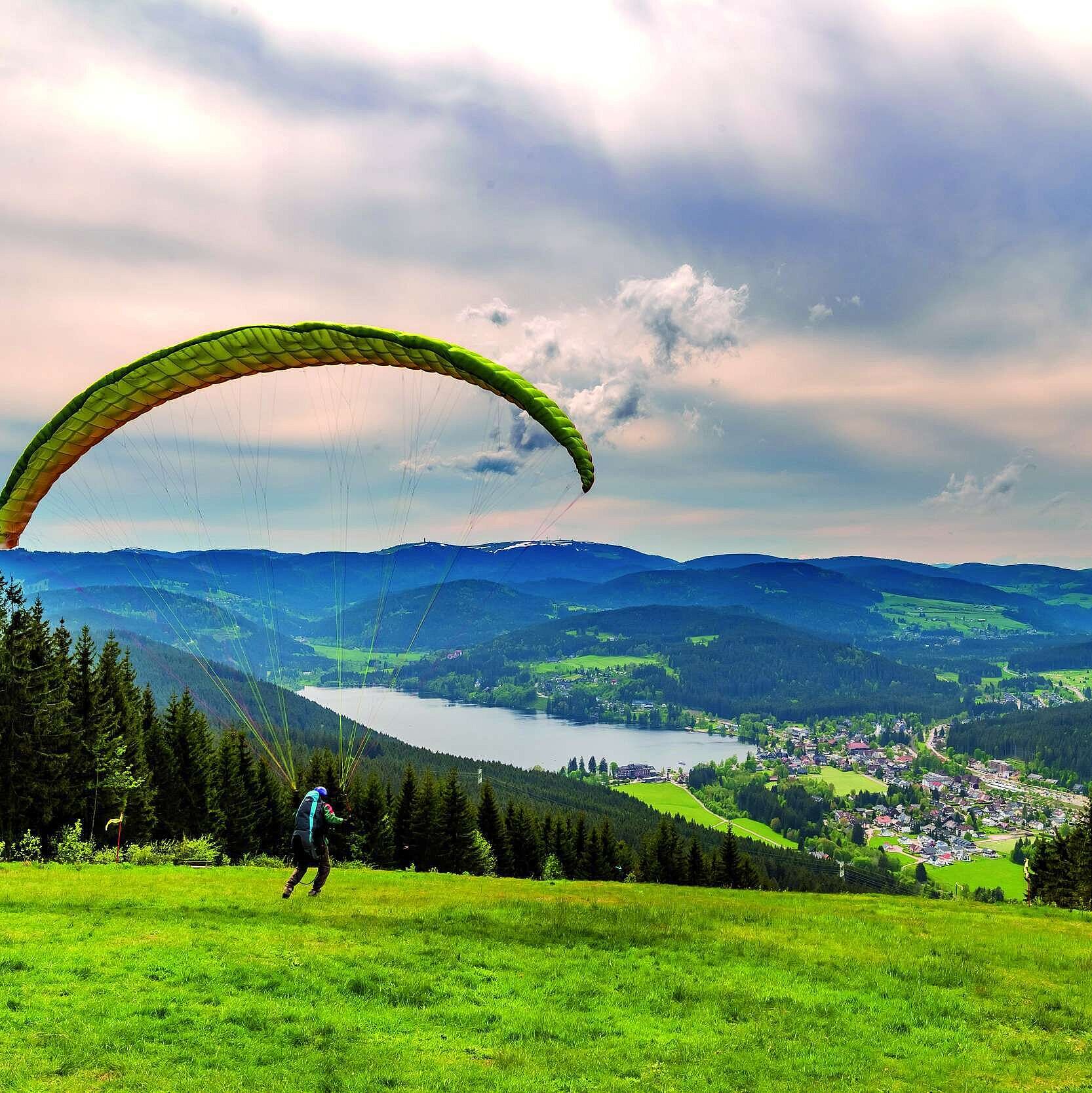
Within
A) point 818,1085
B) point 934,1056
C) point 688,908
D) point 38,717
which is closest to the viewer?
point 818,1085

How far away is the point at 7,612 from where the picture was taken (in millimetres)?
26547

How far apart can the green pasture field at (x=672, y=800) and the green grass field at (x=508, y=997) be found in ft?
413

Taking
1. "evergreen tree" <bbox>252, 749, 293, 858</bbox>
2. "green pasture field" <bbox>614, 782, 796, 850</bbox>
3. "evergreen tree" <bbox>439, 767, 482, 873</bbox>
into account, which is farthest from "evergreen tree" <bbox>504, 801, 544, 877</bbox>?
"green pasture field" <bbox>614, 782, 796, 850</bbox>

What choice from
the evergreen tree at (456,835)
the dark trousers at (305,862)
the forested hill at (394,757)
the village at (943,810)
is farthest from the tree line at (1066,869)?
the village at (943,810)

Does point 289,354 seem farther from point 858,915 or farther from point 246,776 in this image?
point 246,776

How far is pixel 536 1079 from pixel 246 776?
3871cm

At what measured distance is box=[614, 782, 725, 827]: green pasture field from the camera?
141 metres

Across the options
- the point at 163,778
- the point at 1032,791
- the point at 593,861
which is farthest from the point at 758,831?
the point at 163,778

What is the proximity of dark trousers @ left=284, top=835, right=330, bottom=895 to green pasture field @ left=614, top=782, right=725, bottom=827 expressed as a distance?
12644 cm

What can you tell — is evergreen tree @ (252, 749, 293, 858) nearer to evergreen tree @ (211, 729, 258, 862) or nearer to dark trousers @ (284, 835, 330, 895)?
evergreen tree @ (211, 729, 258, 862)

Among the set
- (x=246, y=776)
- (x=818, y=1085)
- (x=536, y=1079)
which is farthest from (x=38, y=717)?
(x=818, y=1085)

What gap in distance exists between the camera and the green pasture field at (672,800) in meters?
141

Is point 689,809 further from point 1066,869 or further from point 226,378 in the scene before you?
point 226,378

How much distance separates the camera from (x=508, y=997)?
993cm
